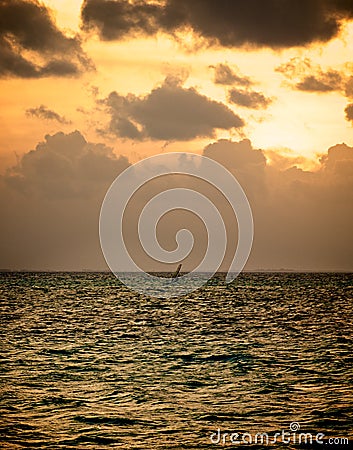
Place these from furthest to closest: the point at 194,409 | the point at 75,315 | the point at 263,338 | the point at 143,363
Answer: the point at 75,315
the point at 263,338
the point at 143,363
the point at 194,409

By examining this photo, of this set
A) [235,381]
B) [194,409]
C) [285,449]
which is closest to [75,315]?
[235,381]

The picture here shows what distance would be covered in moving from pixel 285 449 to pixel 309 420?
3.22 meters

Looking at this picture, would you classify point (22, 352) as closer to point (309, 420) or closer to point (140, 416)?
point (140, 416)

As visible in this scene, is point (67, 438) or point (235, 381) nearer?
point (67, 438)

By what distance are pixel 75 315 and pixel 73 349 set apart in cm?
2735

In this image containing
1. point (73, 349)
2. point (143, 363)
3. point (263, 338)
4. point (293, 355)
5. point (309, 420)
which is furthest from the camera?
point (263, 338)

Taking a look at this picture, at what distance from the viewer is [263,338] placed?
44.2 meters

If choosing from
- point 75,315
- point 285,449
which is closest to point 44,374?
point 285,449

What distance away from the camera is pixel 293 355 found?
35.1 metres

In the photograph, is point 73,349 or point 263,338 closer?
point 73,349

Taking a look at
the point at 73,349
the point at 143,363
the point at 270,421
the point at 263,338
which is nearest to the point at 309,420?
the point at 270,421

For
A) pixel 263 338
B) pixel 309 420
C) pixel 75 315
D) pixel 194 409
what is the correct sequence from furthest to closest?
pixel 75 315, pixel 263 338, pixel 194 409, pixel 309 420

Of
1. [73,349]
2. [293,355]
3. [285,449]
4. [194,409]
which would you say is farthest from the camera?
[73,349]

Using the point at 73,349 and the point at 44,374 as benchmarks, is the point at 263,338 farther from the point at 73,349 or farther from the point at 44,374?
the point at 44,374
